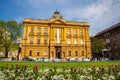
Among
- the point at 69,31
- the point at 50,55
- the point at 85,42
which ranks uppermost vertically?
the point at 69,31

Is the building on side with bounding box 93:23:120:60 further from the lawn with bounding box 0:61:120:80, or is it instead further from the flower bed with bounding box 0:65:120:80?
the flower bed with bounding box 0:65:120:80

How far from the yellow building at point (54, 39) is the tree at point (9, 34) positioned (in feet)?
9.47

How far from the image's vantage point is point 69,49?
6456 cm

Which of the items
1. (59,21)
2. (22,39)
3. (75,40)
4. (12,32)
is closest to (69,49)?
(75,40)

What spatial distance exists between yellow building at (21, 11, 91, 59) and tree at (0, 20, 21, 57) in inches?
114

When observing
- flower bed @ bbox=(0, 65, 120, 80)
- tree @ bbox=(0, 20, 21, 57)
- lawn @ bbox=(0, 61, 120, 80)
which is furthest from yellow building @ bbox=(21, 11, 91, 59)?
flower bed @ bbox=(0, 65, 120, 80)

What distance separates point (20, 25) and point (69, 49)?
1995 cm

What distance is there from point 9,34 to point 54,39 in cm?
1605

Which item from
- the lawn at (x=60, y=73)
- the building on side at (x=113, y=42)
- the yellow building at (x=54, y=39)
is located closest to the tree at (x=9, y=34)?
the yellow building at (x=54, y=39)

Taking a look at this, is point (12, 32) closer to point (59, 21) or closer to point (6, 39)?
point (6, 39)

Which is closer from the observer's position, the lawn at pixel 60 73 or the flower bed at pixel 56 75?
the flower bed at pixel 56 75

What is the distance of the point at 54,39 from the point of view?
63594 mm

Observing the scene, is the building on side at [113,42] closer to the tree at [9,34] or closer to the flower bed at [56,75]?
the tree at [9,34]

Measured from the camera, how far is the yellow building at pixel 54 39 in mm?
61781
